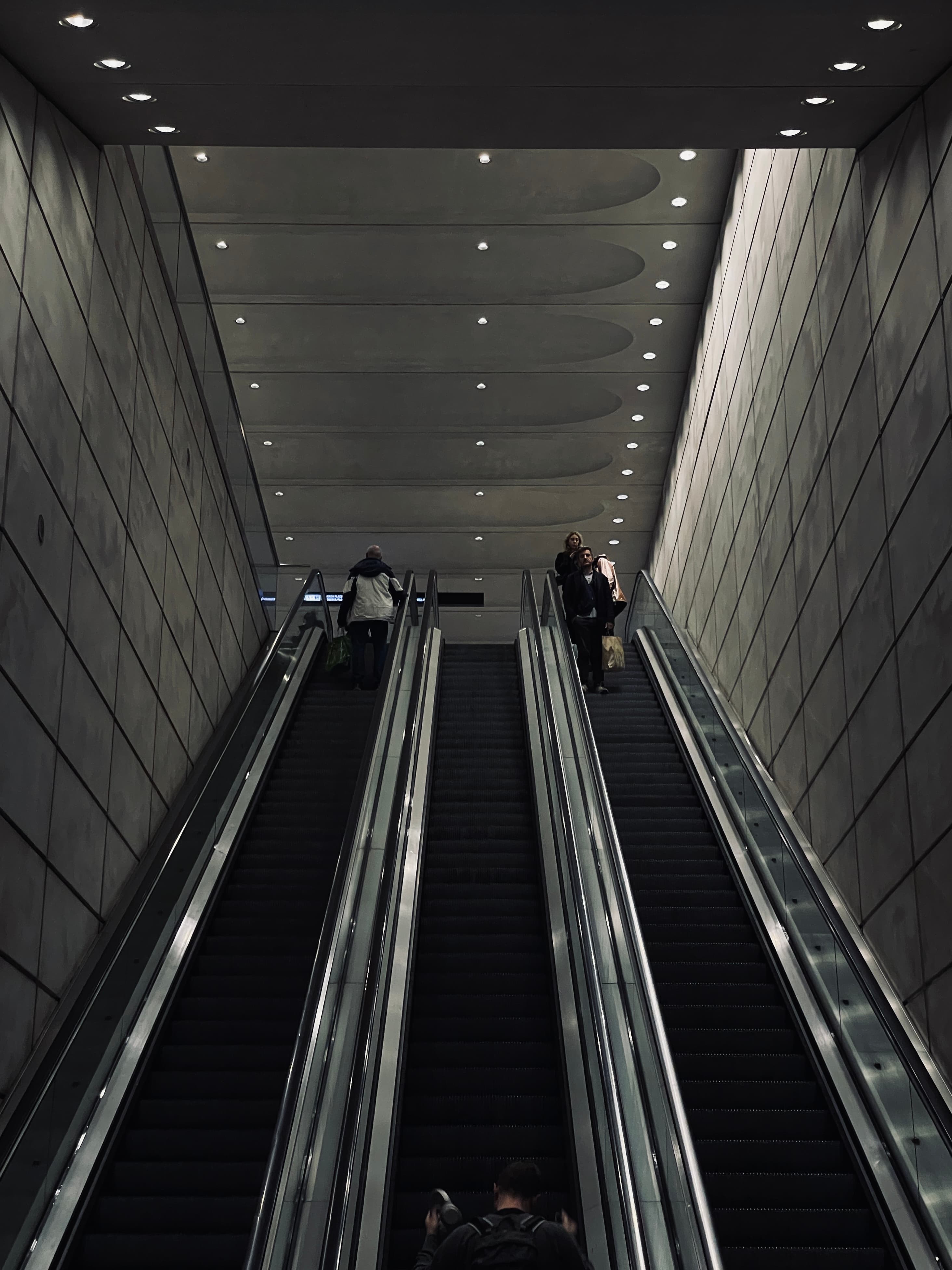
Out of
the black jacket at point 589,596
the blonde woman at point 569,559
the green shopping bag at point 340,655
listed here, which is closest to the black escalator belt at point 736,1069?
the black jacket at point 589,596

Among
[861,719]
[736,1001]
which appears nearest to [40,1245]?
[736,1001]

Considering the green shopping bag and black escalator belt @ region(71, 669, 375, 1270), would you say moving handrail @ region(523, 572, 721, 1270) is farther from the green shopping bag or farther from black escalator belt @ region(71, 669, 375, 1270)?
the green shopping bag

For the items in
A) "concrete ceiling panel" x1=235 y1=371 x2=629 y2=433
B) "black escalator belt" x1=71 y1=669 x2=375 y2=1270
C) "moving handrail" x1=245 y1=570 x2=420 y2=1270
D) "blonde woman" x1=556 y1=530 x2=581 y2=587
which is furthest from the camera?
"concrete ceiling panel" x1=235 y1=371 x2=629 y2=433

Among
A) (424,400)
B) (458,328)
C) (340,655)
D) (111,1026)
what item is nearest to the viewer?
(111,1026)

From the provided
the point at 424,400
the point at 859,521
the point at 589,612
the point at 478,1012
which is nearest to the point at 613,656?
the point at 589,612

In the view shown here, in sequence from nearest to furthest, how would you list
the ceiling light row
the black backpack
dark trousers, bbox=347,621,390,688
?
the black backpack < the ceiling light row < dark trousers, bbox=347,621,390,688

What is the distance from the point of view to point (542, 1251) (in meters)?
2.93

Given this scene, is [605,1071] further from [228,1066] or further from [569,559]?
[569,559]

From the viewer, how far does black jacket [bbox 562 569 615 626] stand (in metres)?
11.0

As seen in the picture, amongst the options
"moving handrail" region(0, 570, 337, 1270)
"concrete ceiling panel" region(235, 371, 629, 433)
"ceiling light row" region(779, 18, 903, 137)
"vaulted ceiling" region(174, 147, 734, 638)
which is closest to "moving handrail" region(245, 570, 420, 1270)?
"moving handrail" region(0, 570, 337, 1270)

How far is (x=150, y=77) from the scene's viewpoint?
5.93 meters

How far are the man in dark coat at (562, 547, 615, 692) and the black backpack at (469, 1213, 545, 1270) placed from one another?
8.01 meters

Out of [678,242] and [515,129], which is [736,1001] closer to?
[515,129]

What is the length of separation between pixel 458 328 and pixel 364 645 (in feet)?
14.2
